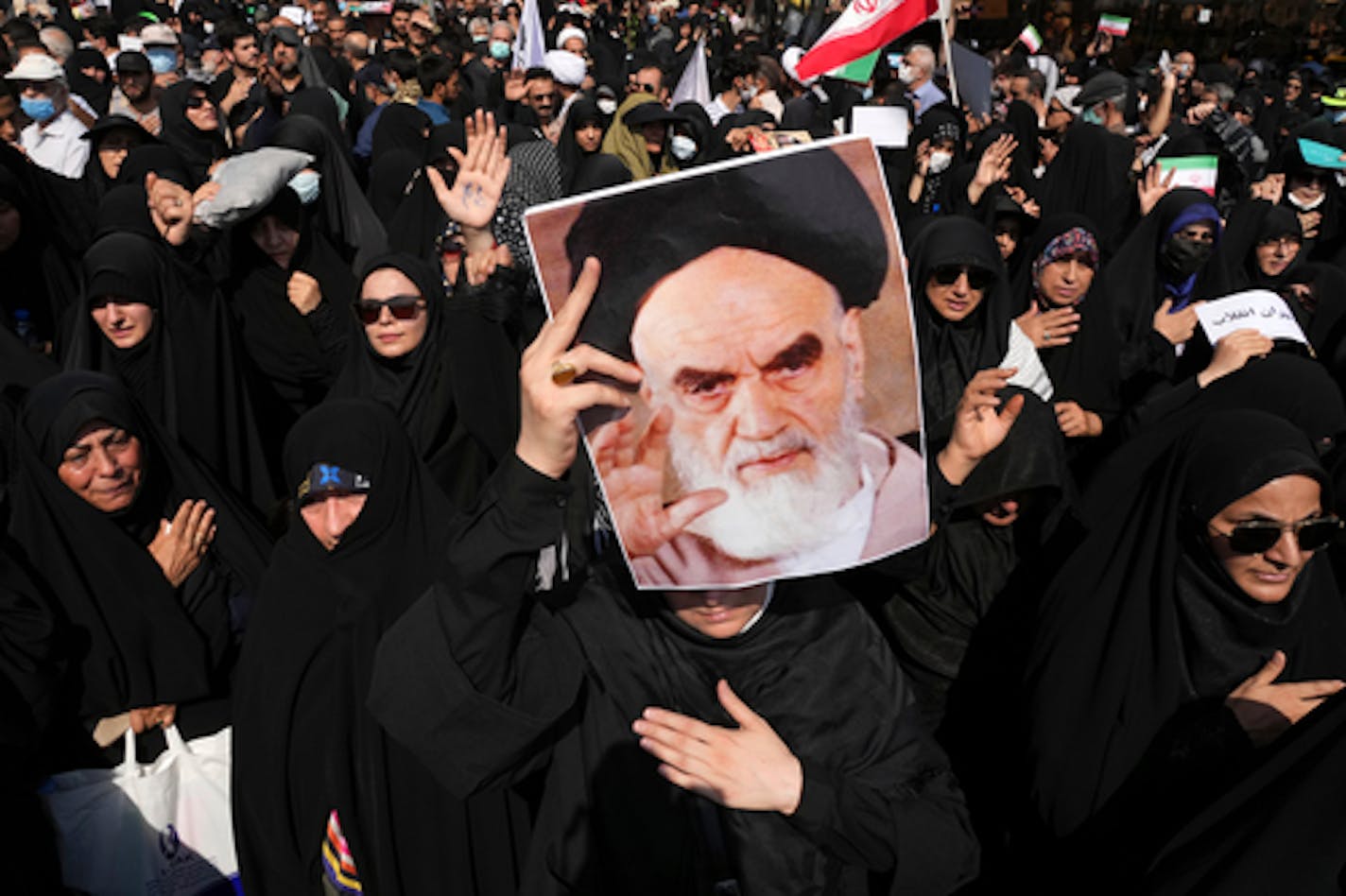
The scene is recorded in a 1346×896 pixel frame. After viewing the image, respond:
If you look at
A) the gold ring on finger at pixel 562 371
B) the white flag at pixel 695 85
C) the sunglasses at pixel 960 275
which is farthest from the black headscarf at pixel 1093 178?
the gold ring on finger at pixel 562 371

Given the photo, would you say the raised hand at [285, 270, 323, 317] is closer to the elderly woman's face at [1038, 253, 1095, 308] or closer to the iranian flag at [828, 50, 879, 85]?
the iranian flag at [828, 50, 879, 85]

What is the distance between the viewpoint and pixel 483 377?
3.34 metres

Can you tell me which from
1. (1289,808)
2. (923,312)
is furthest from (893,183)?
(1289,808)

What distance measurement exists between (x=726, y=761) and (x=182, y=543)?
6.00ft

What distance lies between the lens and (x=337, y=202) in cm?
569

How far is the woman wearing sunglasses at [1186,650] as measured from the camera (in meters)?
2.07

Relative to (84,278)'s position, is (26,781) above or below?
below

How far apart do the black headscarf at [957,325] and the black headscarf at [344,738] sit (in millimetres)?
1913

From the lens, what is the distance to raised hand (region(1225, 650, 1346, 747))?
1964 millimetres

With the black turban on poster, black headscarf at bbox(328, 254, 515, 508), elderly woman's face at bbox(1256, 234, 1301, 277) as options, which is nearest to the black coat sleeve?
the black turban on poster

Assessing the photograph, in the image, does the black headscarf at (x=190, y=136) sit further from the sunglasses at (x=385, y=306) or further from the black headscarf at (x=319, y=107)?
the sunglasses at (x=385, y=306)

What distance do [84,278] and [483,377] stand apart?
5.19ft

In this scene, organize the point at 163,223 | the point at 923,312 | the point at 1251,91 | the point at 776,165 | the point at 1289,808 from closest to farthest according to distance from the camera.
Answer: the point at 776,165 → the point at 1289,808 → the point at 923,312 → the point at 163,223 → the point at 1251,91

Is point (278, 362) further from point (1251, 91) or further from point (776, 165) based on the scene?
point (1251, 91)
